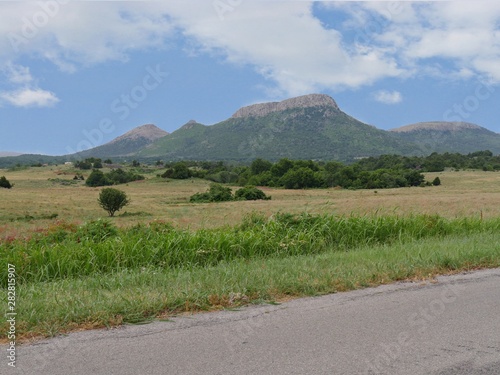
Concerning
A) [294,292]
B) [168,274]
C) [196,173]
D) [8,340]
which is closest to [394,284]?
[294,292]

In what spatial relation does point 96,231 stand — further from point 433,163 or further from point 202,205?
point 433,163

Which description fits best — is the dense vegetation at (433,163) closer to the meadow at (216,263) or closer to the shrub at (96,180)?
the shrub at (96,180)

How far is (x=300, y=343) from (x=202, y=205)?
5838cm

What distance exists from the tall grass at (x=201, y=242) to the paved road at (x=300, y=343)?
2.96 meters

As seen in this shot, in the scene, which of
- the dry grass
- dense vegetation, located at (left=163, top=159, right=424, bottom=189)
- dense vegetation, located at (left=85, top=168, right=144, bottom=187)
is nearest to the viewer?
the dry grass

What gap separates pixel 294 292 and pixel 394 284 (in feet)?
4.57

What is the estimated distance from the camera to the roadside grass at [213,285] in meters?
4.57

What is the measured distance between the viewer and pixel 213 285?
18.6ft

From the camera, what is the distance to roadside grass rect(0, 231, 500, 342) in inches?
180

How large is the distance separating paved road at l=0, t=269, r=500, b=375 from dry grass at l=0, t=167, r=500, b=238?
21.0ft

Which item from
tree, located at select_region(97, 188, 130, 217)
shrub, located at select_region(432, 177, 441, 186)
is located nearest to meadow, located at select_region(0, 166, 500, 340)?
tree, located at select_region(97, 188, 130, 217)

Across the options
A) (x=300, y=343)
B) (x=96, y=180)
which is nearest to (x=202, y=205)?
(x=96, y=180)

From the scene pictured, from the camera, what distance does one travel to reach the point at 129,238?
343 inches

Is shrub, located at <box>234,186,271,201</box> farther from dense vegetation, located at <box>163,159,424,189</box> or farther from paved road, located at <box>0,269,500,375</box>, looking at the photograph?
paved road, located at <box>0,269,500,375</box>
